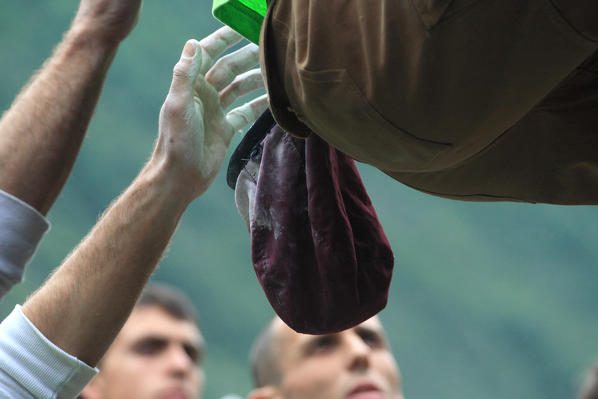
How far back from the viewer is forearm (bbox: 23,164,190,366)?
149 cm

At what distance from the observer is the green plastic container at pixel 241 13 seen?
1100 mm

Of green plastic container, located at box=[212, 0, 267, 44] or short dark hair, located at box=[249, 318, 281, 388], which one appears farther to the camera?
short dark hair, located at box=[249, 318, 281, 388]

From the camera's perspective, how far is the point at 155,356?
8.99ft

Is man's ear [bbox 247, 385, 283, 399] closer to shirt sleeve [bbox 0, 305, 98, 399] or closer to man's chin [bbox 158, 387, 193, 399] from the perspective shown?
man's chin [bbox 158, 387, 193, 399]

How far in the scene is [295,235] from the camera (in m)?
1.14

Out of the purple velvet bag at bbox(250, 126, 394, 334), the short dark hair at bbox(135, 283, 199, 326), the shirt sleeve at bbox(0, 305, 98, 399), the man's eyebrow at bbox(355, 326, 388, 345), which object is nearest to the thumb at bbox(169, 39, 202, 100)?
the purple velvet bag at bbox(250, 126, 394, 334)

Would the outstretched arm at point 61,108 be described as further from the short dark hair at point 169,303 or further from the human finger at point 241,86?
the short dark hair at point 169,303

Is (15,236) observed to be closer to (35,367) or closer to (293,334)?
(35,367)

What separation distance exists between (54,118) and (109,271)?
321mm

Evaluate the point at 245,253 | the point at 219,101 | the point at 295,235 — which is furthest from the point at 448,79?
the point at 245,253

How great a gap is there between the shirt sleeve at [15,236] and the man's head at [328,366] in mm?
1176

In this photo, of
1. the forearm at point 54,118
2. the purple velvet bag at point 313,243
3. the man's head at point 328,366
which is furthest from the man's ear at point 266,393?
the purple velvet bag at point 313,243

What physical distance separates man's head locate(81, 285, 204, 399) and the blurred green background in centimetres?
591

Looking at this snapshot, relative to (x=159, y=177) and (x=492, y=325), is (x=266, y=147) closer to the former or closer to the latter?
(x=159, y=177)
